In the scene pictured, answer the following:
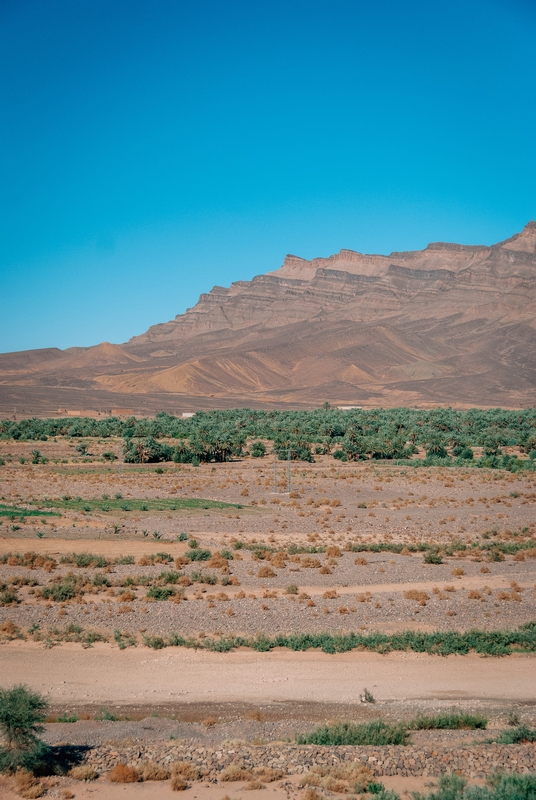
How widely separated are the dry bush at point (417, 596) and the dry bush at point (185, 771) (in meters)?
11.2

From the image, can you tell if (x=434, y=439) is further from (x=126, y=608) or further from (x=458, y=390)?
(x=458, y=390)

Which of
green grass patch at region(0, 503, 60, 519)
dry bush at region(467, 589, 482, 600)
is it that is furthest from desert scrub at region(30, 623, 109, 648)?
green grass patch at region(0, 503, 60, 519)

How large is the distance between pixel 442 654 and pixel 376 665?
5.63 ft

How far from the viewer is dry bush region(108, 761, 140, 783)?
10133mm

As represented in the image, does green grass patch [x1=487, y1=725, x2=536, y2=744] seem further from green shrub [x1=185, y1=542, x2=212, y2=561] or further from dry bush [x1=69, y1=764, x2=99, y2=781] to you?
green shrub [x1=185, y1=542, x2=212, y2=561]

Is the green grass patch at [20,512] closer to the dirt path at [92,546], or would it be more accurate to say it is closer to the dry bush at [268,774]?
the dirt path at [92,546]

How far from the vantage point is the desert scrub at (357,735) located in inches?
446

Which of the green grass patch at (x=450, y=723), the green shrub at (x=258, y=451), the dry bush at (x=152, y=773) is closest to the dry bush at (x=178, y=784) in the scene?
the dry bush at (x=152, y=773)

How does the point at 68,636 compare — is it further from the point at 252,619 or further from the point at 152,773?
the point at 152,773

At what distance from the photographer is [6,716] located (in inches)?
403

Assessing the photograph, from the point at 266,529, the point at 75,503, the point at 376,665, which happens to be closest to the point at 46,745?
the point at 376,665

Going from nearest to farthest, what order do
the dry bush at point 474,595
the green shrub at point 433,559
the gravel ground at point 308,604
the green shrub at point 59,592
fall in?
the gravel ground at point 308,604, the green shrub at point 59,592, the dry bush at point 474,595, the green shrub at point 433,559

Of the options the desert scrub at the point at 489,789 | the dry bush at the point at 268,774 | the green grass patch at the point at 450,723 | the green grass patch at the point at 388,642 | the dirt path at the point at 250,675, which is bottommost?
the dirt path at the point at 250,675

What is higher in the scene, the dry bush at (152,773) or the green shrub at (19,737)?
the green shrub at (19,737)
